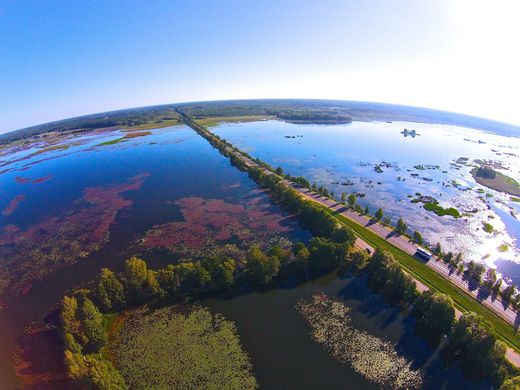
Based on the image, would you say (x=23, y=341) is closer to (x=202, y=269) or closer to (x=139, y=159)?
(x=202, y=269)

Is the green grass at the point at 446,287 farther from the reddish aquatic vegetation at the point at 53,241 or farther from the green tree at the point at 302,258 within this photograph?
the reddish aquatic vegetation at the point at 53,241

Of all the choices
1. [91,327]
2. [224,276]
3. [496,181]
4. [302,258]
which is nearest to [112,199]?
[91,327]

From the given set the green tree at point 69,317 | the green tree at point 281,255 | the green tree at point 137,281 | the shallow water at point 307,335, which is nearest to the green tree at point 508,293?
the shallow water at point 307,335

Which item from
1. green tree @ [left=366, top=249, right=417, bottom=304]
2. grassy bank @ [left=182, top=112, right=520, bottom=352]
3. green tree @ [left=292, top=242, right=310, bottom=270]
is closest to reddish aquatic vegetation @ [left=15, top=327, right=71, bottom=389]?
green tree @ [left=292, top=242, right=310, bottom=270]

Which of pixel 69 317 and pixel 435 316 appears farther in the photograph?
pixel 69 317

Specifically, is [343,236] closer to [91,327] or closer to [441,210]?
[441,210]
